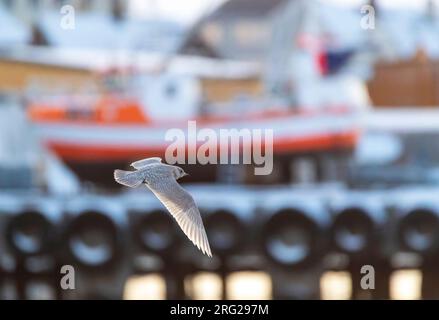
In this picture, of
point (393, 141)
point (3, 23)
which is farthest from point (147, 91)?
point (393, 141)

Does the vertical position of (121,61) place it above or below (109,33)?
below

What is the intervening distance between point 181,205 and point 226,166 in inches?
79.9

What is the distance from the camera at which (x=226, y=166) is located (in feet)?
20.0

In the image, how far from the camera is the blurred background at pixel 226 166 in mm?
6137

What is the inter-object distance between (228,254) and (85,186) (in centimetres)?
83

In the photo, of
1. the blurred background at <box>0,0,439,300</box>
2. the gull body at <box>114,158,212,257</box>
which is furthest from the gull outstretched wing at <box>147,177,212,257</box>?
the blurred background at <box>0,0,439,300</box>

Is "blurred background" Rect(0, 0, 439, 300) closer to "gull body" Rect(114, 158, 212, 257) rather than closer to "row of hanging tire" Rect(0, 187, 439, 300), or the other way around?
"row of hanging tire" Rect(0, 187, 439, 300)

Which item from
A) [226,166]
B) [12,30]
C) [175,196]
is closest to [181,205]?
[175,196]

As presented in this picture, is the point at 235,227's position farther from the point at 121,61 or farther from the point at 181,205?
the point at 181,205

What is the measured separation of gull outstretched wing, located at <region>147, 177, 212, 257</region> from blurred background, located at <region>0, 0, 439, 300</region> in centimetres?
189

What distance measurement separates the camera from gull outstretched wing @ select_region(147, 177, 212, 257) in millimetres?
4078

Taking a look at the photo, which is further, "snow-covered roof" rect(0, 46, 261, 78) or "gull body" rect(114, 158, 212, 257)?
"snow-covered roof" rect(0, 46, 261, 78)

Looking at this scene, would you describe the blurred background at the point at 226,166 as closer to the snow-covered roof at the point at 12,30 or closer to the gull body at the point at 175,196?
the snow-covered roof at the point at 12,30
